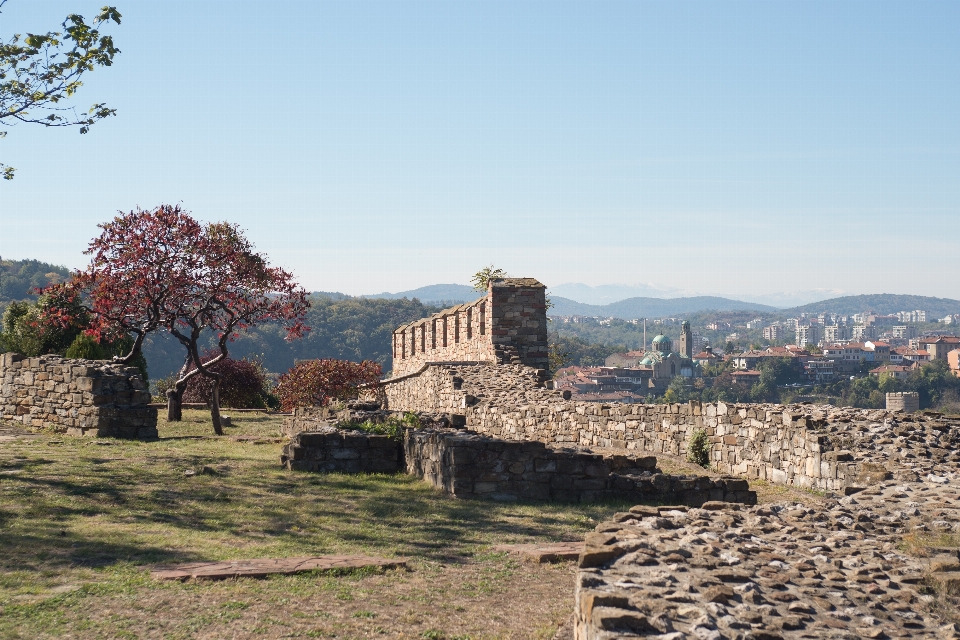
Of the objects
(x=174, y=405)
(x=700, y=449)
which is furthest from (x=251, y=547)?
(x=174, y=405)

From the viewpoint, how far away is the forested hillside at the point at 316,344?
72562 mm

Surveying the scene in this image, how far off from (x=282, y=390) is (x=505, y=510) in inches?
590

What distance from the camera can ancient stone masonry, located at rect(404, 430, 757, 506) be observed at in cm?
990

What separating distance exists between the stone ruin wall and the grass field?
126 inches

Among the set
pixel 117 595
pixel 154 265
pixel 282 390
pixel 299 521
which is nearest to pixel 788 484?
pixel 299 521

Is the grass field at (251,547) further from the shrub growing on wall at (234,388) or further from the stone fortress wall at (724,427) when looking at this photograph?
the shrub growing on wall at (234,388)

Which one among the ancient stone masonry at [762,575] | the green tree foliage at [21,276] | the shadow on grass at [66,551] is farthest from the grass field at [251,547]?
the green tree foliage at [21,276]

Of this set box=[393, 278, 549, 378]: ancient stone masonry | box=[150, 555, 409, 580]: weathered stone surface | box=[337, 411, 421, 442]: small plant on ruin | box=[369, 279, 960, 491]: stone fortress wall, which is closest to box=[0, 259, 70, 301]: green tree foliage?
box=[393, 278, 549, 378]: ancient stone masonry

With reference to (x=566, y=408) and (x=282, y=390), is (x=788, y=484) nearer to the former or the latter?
(x=566, y=408)

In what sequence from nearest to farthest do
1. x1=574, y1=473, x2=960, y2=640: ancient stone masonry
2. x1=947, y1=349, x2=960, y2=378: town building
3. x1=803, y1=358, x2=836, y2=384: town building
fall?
1. x1=574, y1=473, x2=960, y2=640: ancient stone masonry
2. x1=947, y1=349, x2=960, y2=378: town building
3. x1=803, y1=358, x2=836, y2=384: town building

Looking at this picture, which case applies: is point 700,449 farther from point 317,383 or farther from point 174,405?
point 317,383

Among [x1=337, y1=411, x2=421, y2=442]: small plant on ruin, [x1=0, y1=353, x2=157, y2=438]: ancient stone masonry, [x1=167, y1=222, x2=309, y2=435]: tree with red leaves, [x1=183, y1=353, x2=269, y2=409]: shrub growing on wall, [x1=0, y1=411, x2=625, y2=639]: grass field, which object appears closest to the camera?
[x1=0, y1=411, x2=625, y2=639]: grass field

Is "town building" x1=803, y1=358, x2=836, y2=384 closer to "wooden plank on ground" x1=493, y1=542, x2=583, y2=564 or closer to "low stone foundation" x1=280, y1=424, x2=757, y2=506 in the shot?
"low stone foundation" x1=280, y1=424, x2=757, y2=506

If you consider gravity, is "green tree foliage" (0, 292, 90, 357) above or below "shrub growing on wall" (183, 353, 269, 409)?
above
